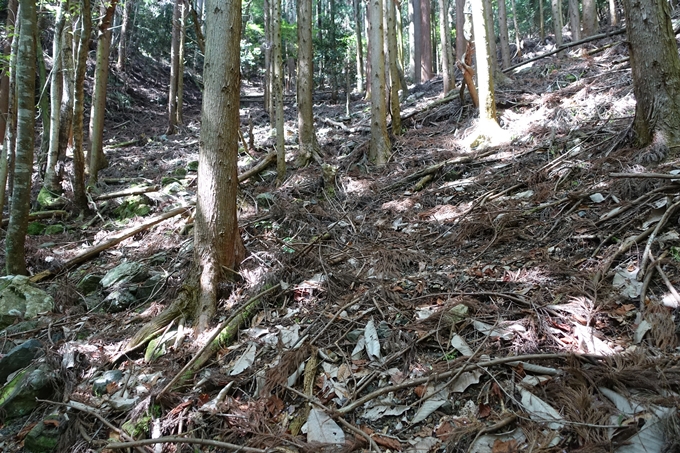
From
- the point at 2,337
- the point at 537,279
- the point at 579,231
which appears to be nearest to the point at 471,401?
the point at 537,279

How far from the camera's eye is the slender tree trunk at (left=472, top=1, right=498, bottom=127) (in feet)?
23.3

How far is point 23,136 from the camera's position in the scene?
17.4 ft

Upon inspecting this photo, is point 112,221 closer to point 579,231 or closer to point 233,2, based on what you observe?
point 233,2

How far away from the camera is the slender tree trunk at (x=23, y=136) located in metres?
5.16

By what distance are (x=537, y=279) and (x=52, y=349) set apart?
429 centimetres

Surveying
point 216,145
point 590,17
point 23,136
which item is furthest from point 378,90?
point 590,17

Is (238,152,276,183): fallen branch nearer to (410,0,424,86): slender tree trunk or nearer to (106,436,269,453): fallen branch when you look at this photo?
(106,436,269,453): fallen branch

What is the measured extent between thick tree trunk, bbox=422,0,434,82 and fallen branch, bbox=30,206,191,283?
15.9 meters

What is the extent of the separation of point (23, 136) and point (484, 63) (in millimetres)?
7198

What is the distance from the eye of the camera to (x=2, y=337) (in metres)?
4.27

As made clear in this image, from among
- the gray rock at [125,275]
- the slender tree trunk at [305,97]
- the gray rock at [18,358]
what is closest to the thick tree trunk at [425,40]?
the slender tree trunk at [305,97]

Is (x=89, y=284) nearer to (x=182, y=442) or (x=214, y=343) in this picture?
(x=214, y=343)

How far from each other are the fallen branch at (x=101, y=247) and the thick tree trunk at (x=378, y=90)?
3805 mm

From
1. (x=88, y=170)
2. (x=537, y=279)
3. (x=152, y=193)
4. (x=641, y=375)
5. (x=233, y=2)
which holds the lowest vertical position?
(x=641, y=375)
